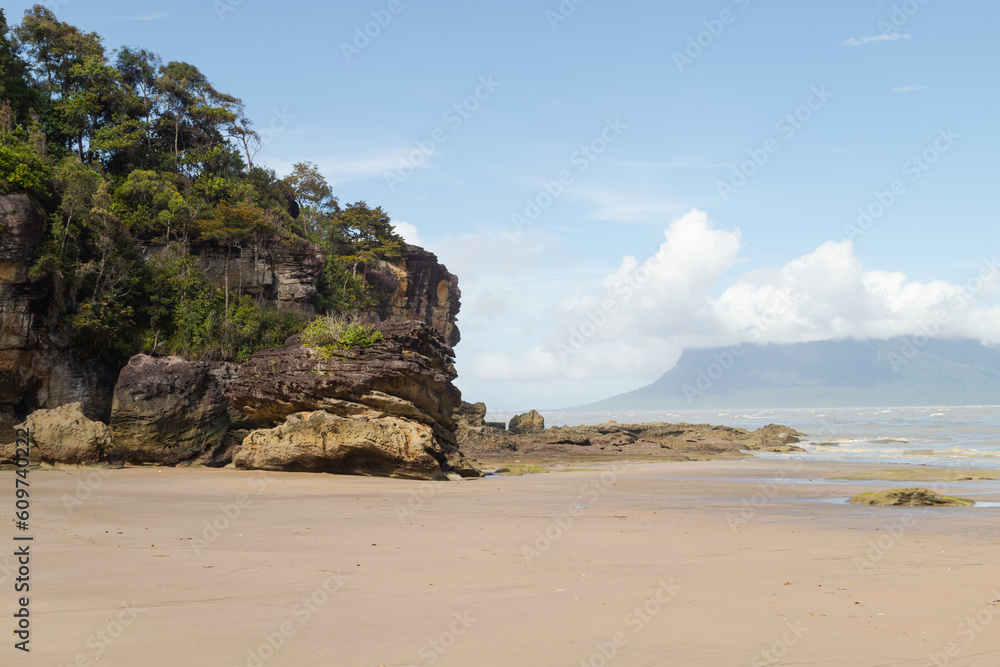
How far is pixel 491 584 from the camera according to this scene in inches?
242

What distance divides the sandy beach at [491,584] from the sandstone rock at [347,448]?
575 cm

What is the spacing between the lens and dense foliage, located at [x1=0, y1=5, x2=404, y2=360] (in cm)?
2161

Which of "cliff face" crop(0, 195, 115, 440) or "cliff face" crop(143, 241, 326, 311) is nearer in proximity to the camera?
"cliff face" crop(0, 195, 115, 440)

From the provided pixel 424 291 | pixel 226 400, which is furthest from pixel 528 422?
pixel 226 400

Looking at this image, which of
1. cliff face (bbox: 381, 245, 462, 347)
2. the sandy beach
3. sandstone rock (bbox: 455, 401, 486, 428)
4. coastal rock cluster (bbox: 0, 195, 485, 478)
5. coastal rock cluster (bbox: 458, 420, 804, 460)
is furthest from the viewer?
cliff face (bbox: 381, 245, 462, 347)

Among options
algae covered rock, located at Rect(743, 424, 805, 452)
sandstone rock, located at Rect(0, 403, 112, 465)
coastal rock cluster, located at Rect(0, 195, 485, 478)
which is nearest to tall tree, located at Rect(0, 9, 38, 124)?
coastal rock cluster, located at Rect(0, 195, 485, 478)

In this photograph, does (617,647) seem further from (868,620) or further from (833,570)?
(833,570)

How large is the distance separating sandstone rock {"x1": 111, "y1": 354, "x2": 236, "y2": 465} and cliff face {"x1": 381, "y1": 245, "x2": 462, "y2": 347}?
28626 mm

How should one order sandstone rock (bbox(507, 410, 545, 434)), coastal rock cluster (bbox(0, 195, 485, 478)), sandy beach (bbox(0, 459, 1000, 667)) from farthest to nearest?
1. sandstone rock (bbox(507, 410, 545, 434))
2. coastal rock cluster (bbox(0, 195, 485, 478))
3. sandy beach (bbox(0, 459, 1000, 667))

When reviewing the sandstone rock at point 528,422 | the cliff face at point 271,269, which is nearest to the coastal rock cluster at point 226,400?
the cliff face at point 271,269

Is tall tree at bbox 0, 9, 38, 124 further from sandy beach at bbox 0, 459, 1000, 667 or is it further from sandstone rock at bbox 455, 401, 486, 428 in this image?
sandstone rock at bbox 455, 401, 486, 428

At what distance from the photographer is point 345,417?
61.3ft

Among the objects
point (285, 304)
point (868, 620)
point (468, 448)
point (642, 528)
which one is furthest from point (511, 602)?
point (468, 448)

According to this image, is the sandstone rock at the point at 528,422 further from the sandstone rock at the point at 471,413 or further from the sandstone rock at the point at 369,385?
the sandstone rock at the point at 369,385
